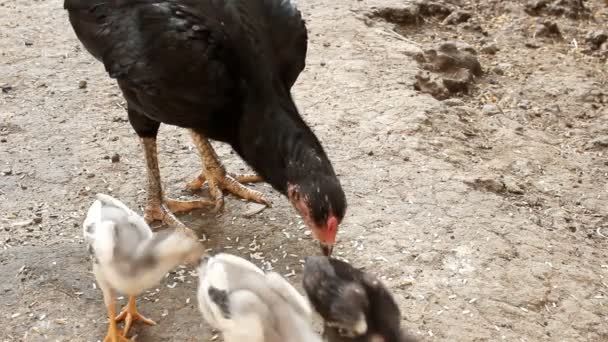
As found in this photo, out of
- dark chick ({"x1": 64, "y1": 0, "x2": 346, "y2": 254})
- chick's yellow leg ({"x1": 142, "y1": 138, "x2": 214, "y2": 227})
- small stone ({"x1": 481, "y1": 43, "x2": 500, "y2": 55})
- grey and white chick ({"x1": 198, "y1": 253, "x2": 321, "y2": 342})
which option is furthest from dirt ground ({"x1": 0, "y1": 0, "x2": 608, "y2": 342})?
dark chick ({"x1": 64, "y1": 0, "x2": 346, "y2": 254})

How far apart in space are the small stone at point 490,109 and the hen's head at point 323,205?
2.23m

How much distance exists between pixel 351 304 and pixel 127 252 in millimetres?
1015

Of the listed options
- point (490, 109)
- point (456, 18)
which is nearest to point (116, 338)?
point (490, 109)

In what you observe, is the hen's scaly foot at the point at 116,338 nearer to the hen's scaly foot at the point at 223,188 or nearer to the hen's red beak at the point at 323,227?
the hen's red beak at the point at 323,227

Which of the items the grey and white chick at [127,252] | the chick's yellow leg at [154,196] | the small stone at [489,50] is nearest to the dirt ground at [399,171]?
the small stone at [489,50]

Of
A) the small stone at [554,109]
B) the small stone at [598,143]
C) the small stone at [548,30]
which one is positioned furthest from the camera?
the small stone at [548,30]

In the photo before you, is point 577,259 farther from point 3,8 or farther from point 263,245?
point 3,8

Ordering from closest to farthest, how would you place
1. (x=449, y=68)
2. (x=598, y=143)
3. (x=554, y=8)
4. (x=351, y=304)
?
(x=351, y=304) → (x=598, y=143) → (x=449, y=68) → (x=554, y=8)

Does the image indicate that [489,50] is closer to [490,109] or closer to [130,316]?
[490,109]

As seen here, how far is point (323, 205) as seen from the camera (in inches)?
117

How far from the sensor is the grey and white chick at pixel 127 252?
9.68 feet

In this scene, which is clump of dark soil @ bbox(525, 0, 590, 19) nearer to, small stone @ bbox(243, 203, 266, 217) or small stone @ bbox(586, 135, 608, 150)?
small stone @ bbox(586, 135, 608, 150)

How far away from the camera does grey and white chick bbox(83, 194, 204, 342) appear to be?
295 cm

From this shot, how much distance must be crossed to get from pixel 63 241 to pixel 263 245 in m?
1.01
